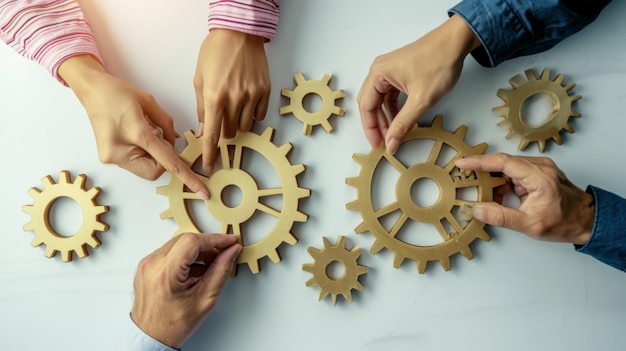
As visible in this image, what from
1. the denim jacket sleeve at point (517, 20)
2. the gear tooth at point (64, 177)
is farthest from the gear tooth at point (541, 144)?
the gear tooth at point (64, 177)

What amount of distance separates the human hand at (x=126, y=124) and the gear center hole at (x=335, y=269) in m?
0.34

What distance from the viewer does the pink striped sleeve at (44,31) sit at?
1073mm

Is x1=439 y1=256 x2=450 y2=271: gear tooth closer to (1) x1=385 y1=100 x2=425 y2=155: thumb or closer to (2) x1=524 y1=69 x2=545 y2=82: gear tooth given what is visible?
(1) x1=385 y1=100 x2=425 y2=155: thumb

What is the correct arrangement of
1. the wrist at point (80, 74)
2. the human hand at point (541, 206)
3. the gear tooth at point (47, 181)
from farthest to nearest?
the gear tooth at point (47, 181) < the wrist at point (80, 74) < the human hand at point (541, 206)

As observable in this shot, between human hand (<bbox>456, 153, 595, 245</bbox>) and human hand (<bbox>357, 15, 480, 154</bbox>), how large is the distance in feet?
0.57

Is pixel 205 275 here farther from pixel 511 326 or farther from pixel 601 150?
pixel 601 150

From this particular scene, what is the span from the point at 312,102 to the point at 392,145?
0.76 feet

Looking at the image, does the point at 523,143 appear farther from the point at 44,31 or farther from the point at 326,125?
the point at 44,31

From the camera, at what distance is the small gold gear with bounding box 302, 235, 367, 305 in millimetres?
1089

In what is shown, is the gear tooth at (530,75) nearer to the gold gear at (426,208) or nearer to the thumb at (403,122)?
the gold gear at (426,208)

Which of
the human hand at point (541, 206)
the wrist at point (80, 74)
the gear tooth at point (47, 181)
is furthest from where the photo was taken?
the gear tooth at point (47, 181)

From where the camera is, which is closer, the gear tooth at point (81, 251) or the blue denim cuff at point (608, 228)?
the blue denim cuff at point (608, 228)

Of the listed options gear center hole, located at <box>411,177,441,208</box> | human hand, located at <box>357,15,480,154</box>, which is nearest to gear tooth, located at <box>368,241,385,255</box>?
gear center hole, located at <box>411,177,441,208</box>

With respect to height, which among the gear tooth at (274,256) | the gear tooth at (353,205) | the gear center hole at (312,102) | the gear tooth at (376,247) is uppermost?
the gear center hole at (312,102)
